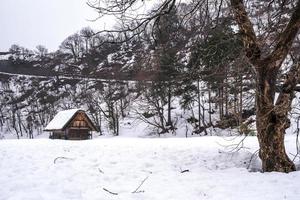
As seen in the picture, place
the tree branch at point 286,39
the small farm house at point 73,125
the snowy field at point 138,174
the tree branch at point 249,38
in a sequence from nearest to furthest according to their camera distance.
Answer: the snowy field at point 138,174, the tree branch at point 286,39, the tree branch at point 249,38, the small farm house at point 73,125

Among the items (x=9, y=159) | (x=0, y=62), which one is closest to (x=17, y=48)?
(x=0, y=62)

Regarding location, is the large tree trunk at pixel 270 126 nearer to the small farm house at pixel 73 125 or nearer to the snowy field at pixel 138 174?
the snowy field at pixel 138 174

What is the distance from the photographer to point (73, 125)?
41.0 m

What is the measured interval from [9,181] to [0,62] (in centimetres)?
10440

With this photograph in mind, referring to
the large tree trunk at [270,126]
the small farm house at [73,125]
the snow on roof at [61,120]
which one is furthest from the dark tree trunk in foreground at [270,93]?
the snow on roof at [61,120]

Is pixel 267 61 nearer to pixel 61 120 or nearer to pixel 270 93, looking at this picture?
pixel 270 93

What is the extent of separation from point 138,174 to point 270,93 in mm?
4090

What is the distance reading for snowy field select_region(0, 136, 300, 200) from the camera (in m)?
7.80

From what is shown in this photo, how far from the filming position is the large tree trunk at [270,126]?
9.10 m

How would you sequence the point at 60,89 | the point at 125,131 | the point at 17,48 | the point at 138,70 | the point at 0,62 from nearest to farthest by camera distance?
the point at 138,70, the point at 125,131, the point at 60,89, the point at 0,62, the point at 17,48

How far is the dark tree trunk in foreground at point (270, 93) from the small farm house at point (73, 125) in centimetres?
3270

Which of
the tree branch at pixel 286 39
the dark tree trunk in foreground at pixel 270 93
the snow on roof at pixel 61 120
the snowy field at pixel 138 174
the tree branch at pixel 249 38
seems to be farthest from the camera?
the snow on roof at pixel 61 120

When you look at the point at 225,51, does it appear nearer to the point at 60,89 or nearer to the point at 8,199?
the point at 8,199

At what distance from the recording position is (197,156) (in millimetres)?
12078
